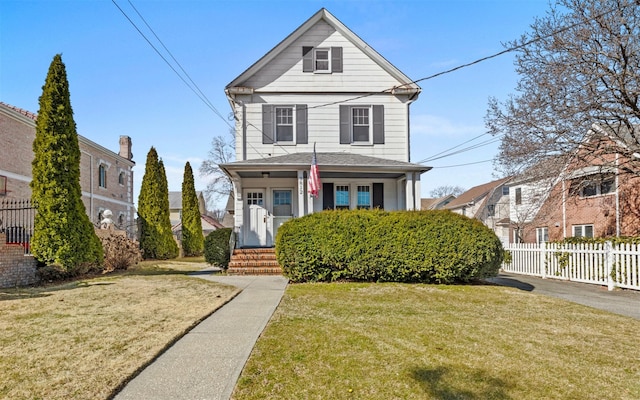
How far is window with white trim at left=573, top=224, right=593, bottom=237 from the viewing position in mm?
20663

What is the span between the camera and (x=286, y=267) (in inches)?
434

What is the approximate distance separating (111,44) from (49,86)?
241 cm

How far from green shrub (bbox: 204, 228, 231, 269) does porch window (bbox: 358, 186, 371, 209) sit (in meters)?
4.92

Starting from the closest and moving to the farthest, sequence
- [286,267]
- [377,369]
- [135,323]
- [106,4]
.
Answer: [377,369] < [135,323] < [106,4] < [286,267]

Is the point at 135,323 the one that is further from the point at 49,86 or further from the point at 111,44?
the point at 49,86

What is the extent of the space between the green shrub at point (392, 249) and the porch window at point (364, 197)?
14.2ft

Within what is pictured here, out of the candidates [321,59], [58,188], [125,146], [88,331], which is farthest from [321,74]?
[125,146]

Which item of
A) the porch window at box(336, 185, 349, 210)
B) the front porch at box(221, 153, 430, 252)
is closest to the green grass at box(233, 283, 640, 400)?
the front porch at box(221, 153, 430, 252)

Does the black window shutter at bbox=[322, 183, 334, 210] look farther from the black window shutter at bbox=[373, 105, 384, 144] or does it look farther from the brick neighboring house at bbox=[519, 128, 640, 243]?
the brick neighboring house at bbox=[519, 128, 640, 243]

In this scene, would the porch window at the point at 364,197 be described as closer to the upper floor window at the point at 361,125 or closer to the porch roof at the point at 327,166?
the porch roof at the point at 327,166

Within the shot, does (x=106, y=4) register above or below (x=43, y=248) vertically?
above

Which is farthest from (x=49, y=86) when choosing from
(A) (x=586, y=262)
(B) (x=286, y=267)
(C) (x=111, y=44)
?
(A) (x=586, y=262)

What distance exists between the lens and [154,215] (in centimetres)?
2288

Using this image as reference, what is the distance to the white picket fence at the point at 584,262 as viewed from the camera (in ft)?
37.6
